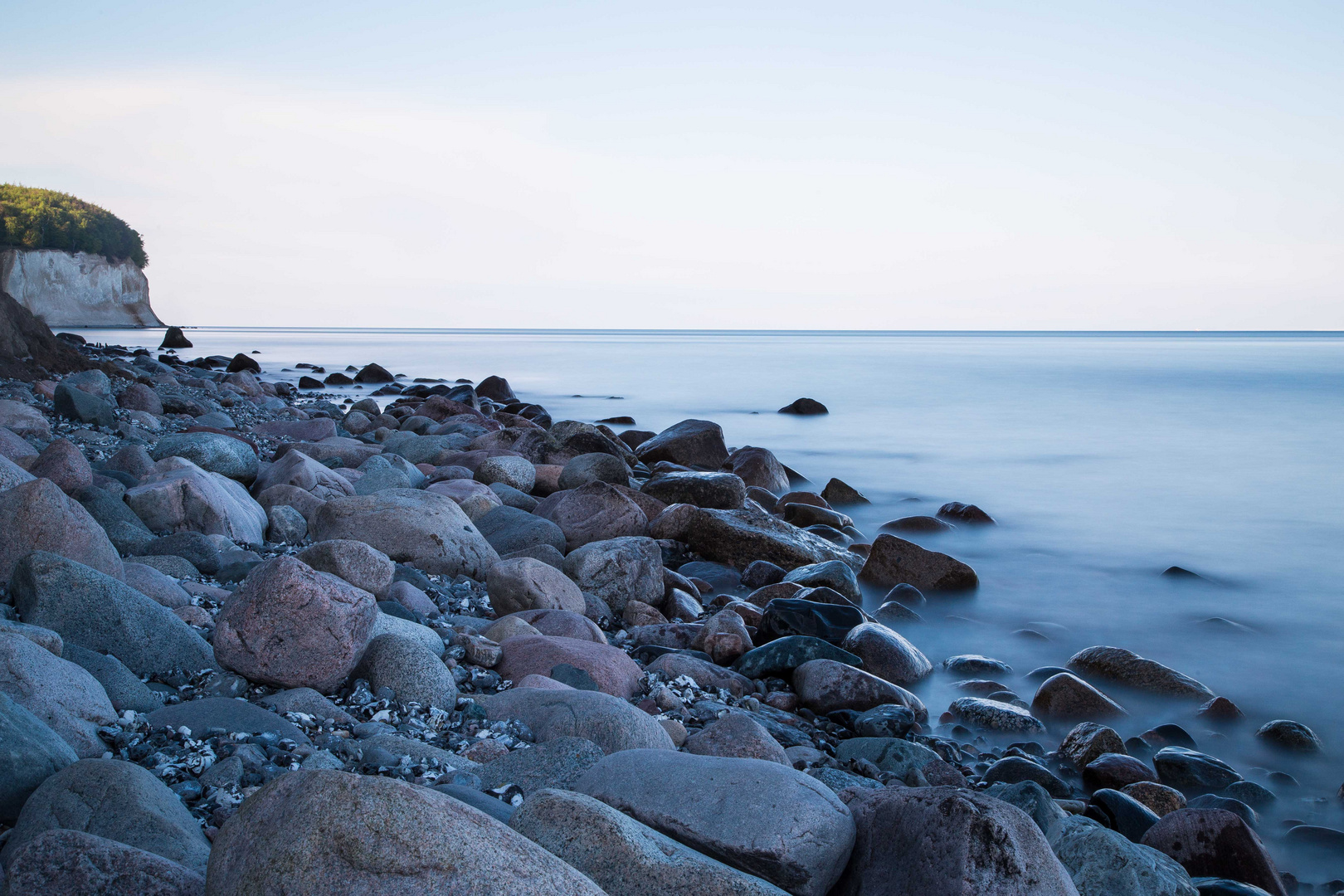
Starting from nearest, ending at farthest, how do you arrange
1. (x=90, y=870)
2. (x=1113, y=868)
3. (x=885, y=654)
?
(x=90, y=870)
(x=1113, y=868)
(x=885, y=654)

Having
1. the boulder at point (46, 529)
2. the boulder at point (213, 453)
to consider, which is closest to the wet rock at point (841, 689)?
the boulder at point (46, 529)

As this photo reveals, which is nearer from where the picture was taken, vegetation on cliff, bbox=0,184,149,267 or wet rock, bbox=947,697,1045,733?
wet rock, bbox=947,697,1045,733

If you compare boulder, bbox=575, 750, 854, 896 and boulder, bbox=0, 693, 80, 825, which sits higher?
boulder, bbox=0, 693, 80, 825

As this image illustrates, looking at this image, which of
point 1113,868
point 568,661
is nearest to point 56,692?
point 568,661

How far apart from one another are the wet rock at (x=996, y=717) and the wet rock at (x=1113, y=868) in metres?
1.71

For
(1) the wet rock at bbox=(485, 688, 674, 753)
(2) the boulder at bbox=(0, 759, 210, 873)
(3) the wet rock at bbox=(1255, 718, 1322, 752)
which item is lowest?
(3) the wet rock at bbox=(1255, 718, 1322, 752)

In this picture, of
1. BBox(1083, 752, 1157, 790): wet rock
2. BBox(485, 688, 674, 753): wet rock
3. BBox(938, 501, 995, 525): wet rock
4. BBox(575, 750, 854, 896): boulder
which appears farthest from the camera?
BBox(938, 501, 995, 525): wet rock

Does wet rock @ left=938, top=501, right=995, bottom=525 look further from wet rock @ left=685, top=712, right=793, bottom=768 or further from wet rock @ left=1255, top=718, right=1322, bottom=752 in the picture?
wet rock @ left=685, top=712, right=793, bottom=768

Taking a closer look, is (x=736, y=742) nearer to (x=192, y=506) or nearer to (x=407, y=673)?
(x=407, y=673)

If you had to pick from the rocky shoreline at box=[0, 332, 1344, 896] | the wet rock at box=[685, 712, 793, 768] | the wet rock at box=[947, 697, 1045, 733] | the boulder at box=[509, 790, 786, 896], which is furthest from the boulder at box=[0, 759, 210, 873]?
the wet rock at box=[947, 697, 1045, 733]

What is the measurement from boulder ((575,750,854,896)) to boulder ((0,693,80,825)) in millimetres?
1492

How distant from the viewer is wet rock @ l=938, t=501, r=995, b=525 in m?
11.1

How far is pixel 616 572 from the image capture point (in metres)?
6.29

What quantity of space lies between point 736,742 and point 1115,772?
2.09 metres
